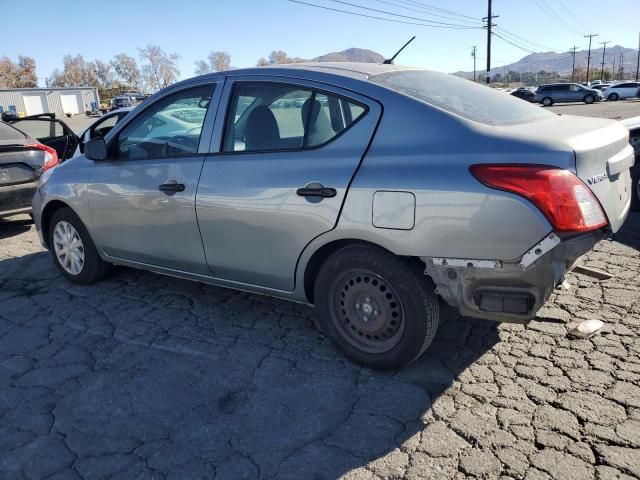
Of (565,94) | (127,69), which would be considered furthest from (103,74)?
(565,94)

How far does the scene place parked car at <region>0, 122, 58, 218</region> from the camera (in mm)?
6172

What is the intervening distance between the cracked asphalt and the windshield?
1.41m

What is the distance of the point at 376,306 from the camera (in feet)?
9.55

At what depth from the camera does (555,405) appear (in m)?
2.61

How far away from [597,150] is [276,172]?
1.72 meters

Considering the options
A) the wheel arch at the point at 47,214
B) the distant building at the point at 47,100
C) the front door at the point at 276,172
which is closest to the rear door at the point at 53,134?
the wheel arch at the point at 47,214

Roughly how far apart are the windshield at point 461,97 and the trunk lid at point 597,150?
15cm

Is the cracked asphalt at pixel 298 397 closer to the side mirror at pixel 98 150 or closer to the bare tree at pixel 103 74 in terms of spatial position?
the side mirror at pixel 98 150

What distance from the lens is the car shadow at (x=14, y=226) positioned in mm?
6817

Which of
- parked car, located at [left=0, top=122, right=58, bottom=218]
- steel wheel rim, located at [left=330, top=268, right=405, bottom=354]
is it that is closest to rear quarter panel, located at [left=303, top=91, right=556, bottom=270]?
steel wheel rim, located at [left=330, top=268, right=405, bottom=354]

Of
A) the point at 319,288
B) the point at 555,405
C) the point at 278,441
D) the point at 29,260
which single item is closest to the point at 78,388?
the point at 278,441

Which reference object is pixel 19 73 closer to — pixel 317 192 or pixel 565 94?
pixel 565 94

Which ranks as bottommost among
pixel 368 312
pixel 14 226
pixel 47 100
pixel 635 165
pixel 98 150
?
pixel 14 226

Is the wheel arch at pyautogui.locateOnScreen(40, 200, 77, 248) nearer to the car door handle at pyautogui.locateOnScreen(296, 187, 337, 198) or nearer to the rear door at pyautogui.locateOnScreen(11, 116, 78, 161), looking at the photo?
the car door handle at pyautogui.locateOnScreen(296, 187, 337, 198)
